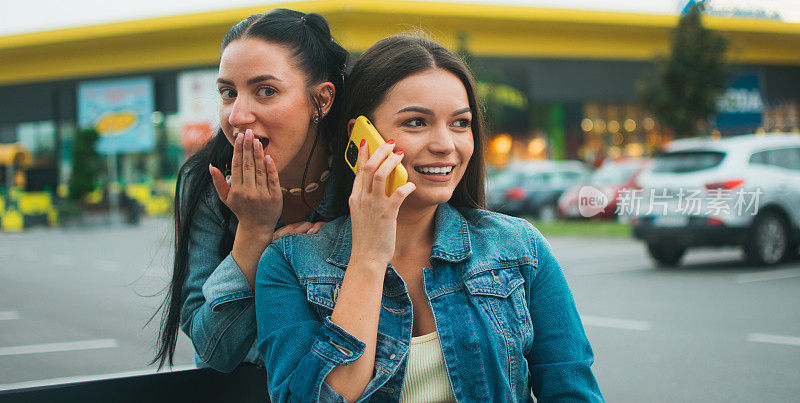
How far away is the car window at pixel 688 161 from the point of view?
839 cm

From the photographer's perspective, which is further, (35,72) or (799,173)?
(35,72)

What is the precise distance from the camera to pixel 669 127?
1552cm

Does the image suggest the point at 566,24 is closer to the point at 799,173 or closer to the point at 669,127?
the point at 669,127

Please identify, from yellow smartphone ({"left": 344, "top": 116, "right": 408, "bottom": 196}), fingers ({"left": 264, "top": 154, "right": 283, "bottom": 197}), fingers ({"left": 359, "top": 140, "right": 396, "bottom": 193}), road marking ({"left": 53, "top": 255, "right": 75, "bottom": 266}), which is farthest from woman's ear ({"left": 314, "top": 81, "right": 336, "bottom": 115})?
Answer: road marking ({"left": 53, "top": 255, "right": 75, "bottom": 266})

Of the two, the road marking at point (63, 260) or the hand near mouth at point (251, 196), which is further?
the road marking at point (63, 260)

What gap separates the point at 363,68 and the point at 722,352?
4136 millimetres

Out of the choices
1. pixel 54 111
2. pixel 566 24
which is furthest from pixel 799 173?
pixel 54 111

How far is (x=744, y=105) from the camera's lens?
20359 mm

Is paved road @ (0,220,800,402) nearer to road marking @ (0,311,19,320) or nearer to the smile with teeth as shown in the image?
road marking @ (0,311,19,320)

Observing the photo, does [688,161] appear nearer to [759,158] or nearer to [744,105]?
[759,158]

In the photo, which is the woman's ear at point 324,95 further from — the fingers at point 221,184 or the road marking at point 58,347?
the road marking at point 58,347

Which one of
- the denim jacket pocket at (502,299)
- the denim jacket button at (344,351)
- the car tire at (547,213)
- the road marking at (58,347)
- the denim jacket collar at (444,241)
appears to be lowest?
the car tire at (547,213)

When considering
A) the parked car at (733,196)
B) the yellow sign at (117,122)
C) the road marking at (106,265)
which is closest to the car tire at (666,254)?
the parked car at (733,196)

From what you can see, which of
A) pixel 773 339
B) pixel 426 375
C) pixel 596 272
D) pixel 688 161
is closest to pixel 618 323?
pixel 773 339
